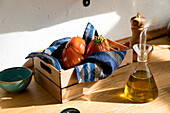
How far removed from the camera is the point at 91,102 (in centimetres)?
85

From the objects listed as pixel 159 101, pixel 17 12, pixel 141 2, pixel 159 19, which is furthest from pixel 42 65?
pixel 159 19

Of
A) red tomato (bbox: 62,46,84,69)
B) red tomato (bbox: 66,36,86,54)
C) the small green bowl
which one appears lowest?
the small green bowl

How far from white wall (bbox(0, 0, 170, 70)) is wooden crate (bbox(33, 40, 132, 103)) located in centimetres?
14

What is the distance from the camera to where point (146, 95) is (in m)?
0.82

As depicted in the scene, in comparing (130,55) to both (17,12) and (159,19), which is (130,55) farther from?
(159,19)

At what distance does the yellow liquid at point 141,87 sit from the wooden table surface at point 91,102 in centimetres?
2

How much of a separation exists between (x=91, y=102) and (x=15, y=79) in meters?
0.31

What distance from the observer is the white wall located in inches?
37.8

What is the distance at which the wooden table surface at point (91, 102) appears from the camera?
0.81m

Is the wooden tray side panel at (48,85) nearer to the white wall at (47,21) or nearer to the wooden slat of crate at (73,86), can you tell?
the wooden slat of crate at (73,86)

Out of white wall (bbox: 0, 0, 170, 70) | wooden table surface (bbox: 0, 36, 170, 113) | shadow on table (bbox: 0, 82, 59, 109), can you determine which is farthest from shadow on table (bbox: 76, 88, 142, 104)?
white wall (bbox: 0, 0, 170, 70)

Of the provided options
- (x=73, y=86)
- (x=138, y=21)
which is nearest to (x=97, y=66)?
(x=73, y=86)

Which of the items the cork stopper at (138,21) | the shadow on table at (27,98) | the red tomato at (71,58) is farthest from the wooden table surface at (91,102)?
the cork stopper at (138,21)

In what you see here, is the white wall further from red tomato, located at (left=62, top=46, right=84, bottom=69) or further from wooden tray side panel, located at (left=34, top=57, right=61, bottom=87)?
red tomato, located at (left=62, top=46, right=84, bottom=69)
